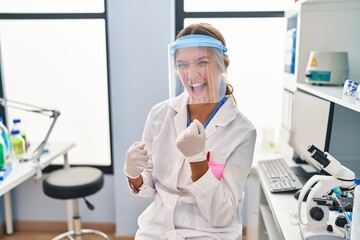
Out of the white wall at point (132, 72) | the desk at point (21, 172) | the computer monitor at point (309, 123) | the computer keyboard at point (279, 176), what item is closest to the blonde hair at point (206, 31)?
the computer monitor at point (309, 123)

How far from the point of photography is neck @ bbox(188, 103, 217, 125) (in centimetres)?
140

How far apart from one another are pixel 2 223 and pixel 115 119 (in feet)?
4.23

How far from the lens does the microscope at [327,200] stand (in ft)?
3.77

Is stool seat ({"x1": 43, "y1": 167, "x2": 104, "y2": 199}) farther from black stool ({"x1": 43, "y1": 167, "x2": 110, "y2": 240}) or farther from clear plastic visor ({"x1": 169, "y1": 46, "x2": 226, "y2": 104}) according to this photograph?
clear plastic visor ({"x1": 169, "y1": 46, "x2": 226, "y2": 104})

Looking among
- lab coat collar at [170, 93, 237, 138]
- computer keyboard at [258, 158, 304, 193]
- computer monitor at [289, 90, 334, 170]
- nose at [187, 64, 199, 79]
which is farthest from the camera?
computer keyboard at [258, 158, 304, 193]

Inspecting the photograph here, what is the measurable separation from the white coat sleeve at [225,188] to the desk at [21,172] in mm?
1039

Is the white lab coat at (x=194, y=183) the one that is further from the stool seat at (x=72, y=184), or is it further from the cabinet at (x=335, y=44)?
the stool seat at (x=72, y=184)

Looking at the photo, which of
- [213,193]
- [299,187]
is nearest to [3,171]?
[213,193]

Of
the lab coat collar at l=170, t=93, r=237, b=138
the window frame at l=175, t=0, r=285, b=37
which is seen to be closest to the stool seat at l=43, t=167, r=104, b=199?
the lab coat collar at l=170, t=93, r=237, b=138

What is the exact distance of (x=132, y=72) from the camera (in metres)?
2.35

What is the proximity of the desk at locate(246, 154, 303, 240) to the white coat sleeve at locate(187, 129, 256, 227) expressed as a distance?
217 mm

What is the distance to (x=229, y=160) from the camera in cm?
131

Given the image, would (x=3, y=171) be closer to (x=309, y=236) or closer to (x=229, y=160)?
(x=229, y=160)

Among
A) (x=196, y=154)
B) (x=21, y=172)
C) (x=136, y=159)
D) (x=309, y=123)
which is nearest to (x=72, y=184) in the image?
(x=21, y=172)
